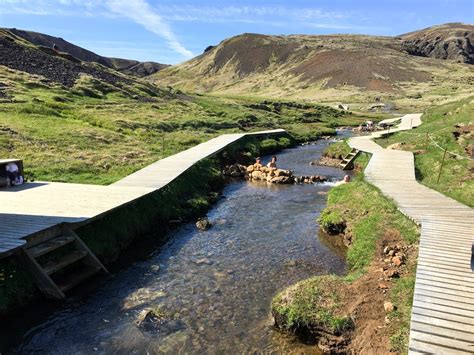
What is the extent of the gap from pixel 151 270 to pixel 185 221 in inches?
249

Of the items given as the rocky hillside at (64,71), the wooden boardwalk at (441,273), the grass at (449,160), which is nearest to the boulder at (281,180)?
the grass at (449,160)

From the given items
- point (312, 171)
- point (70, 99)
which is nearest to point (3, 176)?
point (312, 171)

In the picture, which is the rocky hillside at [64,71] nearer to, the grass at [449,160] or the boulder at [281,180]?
the boulder at [281,180]

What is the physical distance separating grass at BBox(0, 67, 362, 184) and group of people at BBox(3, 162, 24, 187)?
264cm

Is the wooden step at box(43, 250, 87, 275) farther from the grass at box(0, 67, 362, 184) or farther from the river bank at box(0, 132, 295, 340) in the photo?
the grass at box(0, 67, 362, 184)

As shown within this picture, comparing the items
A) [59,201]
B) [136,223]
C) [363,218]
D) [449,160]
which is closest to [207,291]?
[136,223]

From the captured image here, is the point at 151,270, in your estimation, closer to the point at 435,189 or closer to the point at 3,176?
the point at 3,176

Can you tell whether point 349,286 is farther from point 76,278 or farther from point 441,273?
point 76,278

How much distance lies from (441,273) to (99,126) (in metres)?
37.0

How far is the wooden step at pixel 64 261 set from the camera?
13846mm

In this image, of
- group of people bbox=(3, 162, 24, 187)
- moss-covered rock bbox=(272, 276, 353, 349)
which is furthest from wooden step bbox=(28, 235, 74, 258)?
group of people bbox=(3, 162, 24, 187)

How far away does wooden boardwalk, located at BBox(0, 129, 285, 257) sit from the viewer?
14562mm

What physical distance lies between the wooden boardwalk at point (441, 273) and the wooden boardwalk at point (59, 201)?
11230 mm

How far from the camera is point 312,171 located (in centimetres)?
3728
